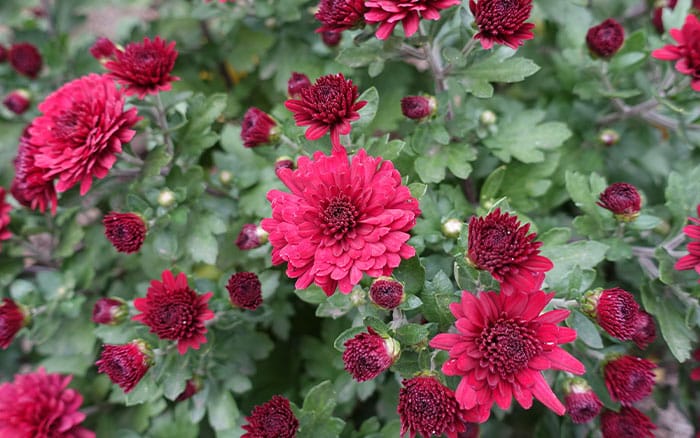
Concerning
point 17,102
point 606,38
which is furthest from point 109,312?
point 606,38

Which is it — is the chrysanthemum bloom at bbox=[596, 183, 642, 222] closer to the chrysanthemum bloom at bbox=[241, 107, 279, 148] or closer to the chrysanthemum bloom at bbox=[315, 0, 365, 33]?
the chrysanthemum bloom at bbox=[315, 0, 365, 33]

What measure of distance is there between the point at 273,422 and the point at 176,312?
1.25ft

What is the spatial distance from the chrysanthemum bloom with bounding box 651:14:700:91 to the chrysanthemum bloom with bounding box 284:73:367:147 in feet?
2.95

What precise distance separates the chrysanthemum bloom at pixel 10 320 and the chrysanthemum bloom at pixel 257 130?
37.2 inches

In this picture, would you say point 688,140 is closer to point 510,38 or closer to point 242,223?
point 510,38

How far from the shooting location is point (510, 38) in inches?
55.6

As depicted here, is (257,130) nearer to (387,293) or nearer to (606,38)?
(387,293)

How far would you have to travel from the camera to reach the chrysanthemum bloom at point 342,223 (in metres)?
1.25

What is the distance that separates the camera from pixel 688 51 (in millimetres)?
1588

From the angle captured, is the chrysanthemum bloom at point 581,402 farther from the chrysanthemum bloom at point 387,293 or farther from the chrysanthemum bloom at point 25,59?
the chrysanthemum bloom at point 25,59

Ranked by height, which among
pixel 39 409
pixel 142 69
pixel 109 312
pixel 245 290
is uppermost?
pixel 142 69

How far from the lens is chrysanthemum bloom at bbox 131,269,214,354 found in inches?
59.2

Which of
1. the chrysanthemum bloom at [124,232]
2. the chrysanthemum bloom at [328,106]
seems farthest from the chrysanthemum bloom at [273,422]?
the chrysanthemum bloom at [328,106]

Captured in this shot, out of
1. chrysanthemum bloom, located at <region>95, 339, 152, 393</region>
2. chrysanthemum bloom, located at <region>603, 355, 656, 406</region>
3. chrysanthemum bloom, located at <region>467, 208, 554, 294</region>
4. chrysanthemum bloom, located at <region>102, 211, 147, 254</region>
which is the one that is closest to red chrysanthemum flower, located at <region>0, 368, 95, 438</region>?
chrysanthemum bloom, located at <region>95, 339, 152, 393</region>
